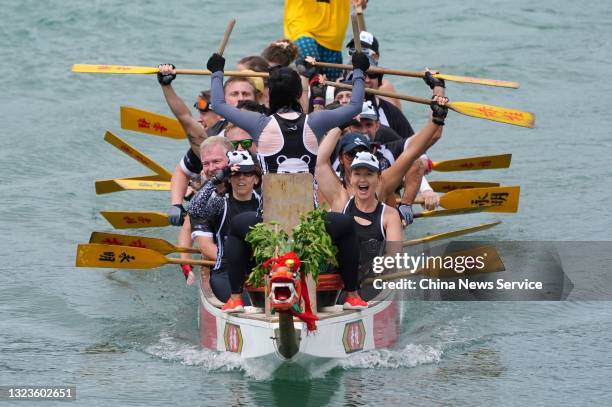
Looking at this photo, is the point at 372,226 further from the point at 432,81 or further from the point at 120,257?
the point at 120,257

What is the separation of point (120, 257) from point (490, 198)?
359 centimetres

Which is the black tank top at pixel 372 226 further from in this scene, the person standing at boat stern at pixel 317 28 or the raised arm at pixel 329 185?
the person standing at boat stern at pixel 317 28

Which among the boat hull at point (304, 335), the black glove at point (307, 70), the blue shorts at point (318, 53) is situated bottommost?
the boat hull at point (304, 335)

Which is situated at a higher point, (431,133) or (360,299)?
(431,133)

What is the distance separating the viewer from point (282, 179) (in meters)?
8.94

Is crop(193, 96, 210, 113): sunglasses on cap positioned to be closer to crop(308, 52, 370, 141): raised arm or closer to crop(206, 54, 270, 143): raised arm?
crop(206, 54, 270, 143): raised arm

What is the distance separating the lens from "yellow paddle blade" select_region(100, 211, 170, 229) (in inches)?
514

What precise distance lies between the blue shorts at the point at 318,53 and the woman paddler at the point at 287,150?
537 cm

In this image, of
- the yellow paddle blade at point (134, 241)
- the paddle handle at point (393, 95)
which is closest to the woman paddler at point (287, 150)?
the paddle handle at point (393, 95)

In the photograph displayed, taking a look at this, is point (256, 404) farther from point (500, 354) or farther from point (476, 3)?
point (476, 3)

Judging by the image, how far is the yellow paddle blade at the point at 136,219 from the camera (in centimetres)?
1305

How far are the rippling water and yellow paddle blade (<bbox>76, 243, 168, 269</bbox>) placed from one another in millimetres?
567

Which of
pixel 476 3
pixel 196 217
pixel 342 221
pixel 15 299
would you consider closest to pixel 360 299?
pixel 342 221

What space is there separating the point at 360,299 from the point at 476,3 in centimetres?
1765
